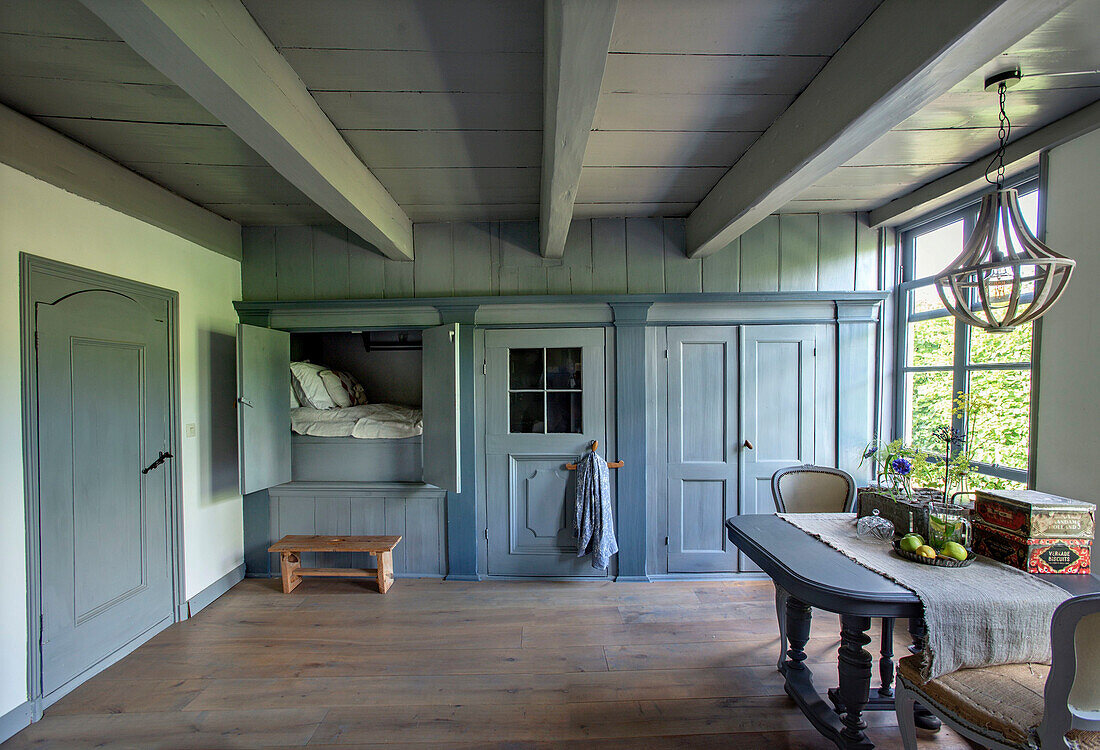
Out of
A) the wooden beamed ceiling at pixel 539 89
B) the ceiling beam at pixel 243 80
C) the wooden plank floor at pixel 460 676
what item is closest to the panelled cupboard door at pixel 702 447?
the wooden plank floor at pixel 460 676

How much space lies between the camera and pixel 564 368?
346 cm

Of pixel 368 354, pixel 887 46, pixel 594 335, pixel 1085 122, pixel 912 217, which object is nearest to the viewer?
pixel 887 46

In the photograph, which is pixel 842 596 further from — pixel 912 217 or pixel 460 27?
pixel 912 217

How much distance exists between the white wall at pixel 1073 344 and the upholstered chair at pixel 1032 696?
3.63ft

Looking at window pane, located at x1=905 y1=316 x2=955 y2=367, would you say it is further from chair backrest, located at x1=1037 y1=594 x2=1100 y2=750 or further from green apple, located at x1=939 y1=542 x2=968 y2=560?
chair backrest, located at x1=1037 y1=594 x2=1100 y2=750

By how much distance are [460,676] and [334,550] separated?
136 cm

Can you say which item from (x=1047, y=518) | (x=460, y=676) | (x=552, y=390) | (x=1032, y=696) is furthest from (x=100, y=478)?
(x=1047, y=518)

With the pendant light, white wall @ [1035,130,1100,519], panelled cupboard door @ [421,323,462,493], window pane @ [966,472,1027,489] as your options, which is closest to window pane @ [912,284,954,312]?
white wall @ [1035,130,1100,519]

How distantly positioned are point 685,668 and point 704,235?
99.0 inches

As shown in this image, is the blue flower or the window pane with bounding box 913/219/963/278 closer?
→ the blue flower

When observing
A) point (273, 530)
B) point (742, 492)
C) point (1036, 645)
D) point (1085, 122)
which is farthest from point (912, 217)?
point (273, 530)

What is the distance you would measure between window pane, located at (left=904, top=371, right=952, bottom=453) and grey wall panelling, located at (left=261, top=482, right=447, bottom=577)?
3363 millimetres

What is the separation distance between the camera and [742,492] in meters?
3.41

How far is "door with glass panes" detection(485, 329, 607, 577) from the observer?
3.44 meters
